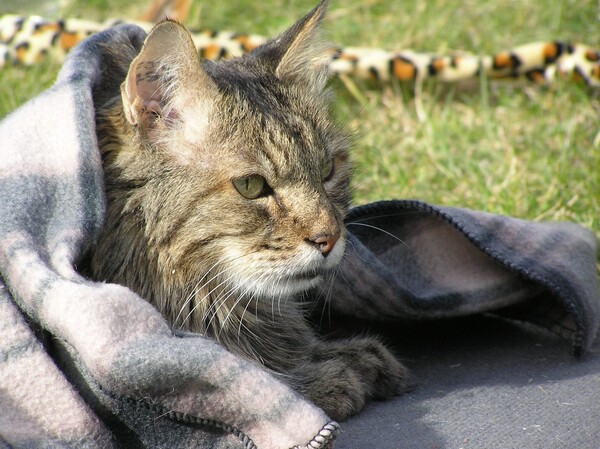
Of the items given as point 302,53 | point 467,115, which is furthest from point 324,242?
point 467,115

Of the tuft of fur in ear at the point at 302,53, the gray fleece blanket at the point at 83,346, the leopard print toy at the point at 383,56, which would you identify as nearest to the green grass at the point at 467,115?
the leopard print toy at the point at 383,56

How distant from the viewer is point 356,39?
4.71 metres

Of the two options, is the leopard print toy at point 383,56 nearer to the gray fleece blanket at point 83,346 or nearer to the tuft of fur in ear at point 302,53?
the tuft of fur in ear at point 302,53

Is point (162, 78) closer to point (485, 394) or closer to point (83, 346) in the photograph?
point (83, 346)

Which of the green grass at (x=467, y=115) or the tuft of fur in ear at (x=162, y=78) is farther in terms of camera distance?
the green grass at (x=467, y=115)

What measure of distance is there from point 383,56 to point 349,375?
2304 millimetres

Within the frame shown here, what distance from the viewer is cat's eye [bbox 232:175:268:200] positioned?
182 centimetres

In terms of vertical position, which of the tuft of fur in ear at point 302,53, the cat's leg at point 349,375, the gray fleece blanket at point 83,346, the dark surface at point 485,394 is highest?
the tuft of fur in ear at point 302,53

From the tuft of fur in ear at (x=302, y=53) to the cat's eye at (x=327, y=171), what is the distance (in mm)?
240

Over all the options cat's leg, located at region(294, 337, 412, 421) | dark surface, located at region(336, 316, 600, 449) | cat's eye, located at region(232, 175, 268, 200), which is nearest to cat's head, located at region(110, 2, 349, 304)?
cat's eye, located at region(232, 175, 268, 200)

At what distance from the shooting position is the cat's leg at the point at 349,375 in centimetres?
189

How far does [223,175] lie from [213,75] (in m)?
0.29

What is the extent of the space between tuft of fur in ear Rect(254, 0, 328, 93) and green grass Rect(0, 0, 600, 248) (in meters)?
0.49

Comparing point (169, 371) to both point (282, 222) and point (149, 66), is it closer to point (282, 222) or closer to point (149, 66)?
point (282, 222)
